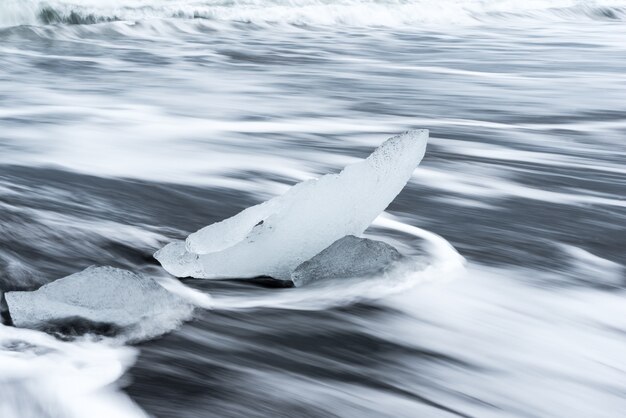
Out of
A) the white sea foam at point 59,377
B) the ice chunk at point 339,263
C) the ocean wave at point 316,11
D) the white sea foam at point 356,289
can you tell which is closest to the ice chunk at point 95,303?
the white sea foam at point 59,377

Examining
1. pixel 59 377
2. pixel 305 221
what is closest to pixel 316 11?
pixel 305 221

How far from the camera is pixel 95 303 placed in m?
1.57

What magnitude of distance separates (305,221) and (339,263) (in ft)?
0.34

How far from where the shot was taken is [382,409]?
142 centimetres

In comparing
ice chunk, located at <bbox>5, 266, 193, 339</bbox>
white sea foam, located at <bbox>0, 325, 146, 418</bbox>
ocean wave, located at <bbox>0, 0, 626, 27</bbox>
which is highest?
ocean wave, located at <bbox>0, 0, 626, 27</bbox>

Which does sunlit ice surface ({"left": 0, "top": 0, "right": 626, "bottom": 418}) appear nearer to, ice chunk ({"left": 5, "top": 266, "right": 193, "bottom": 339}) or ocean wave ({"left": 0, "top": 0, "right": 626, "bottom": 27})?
ice chunk ({"left": 5, "top": 266, "right": 193, "bottom": 339})

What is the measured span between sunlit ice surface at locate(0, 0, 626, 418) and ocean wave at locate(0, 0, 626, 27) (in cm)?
135

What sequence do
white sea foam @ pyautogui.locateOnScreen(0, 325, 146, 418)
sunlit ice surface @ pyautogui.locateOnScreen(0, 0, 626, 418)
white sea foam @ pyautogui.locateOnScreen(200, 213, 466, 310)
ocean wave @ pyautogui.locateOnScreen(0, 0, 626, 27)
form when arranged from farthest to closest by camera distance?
ocean wave @ pyautogui.locateOnScreen(0, 0, 626, 27) → white sea foam @ pyautogui.locateOnScreen(200, 213, 466, 310) → sunlit ice surface @ pyautogui.locateOnScreen(0, 0, 626, 418) → white sea foam @ pyautogui.locateOnScreen(0, 325, 146, 418)

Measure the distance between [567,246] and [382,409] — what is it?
43.9 inches

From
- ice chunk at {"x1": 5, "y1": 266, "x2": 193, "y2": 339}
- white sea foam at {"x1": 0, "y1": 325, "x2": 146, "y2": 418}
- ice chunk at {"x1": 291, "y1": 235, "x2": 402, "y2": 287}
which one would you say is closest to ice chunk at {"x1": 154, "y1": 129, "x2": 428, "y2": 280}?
ice chunk at {"x1": 291, "y1": 235, "x2": 402, "y2": 287}

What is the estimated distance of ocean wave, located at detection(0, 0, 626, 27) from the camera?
8164mm

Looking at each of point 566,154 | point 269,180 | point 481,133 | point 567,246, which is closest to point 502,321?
point 567,246

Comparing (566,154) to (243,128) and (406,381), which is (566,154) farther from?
(406,381)

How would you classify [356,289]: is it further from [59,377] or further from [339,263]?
[59,377]
